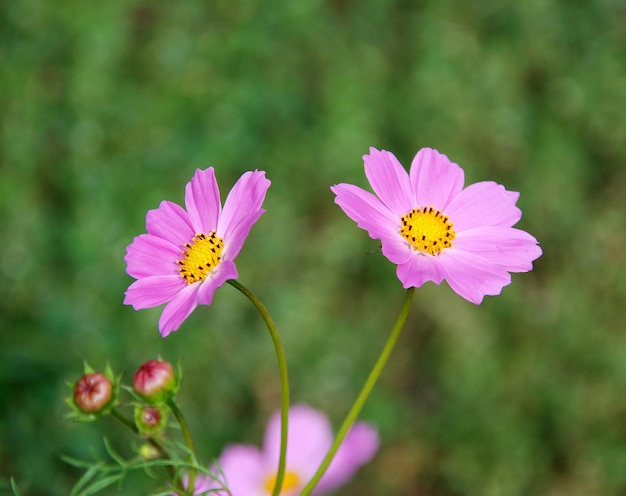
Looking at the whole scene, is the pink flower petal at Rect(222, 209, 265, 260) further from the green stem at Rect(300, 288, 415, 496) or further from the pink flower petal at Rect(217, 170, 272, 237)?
the green stem at Rect(300, 288, 415, 496)

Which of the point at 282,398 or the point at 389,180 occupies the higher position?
the point at 389,180

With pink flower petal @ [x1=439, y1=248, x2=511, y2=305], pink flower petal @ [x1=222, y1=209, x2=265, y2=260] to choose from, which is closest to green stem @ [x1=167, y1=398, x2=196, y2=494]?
pink flower petal @ [x1=222, y1=209, x2=265, y2=260]

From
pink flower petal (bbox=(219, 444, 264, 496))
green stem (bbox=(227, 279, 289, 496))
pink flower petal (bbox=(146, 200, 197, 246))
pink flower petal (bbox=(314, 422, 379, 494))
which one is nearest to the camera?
green stem (bbox=(227, 279, 289, 496))

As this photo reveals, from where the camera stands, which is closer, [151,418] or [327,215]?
[151,418]

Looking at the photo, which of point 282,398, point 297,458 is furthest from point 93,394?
point 297,458

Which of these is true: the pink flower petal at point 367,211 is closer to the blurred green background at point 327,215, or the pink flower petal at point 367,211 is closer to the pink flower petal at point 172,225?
the pink flower petal at point 172,225

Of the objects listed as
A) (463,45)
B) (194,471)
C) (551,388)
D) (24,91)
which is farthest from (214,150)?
(194,471)

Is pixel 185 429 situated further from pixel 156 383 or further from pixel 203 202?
pixel 203 202
